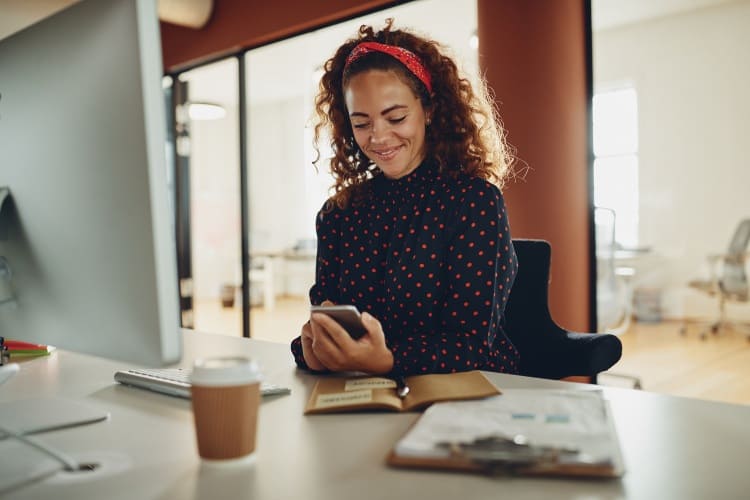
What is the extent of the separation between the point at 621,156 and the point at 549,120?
3.05 ft

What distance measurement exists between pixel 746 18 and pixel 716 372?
5.66 ft

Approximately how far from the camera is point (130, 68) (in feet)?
1.91

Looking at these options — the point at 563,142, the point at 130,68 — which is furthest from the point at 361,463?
the point at 563,142

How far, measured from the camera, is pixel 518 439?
0.68 metres

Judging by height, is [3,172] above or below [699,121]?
below

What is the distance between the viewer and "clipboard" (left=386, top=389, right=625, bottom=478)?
2.11 feet

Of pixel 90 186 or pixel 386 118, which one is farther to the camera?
pixel 386 118

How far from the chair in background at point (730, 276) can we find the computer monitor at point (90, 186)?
3.06 metres

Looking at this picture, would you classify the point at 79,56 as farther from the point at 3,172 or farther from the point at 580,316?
the point at 580,316

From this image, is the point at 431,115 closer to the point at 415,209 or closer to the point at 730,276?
the point at 415,209

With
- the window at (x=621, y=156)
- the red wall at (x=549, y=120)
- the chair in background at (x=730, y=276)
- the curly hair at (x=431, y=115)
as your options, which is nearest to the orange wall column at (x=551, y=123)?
the red wall at (x=549, y=120)

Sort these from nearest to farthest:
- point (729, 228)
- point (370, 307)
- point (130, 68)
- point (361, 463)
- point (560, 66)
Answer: point (130, 68) < point (361, 463) < point (370, 307) < point (560, 66) < point (729, 228)

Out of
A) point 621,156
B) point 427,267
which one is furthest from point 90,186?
point 621,156

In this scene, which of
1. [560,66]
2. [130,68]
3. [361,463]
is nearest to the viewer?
[130,68]
